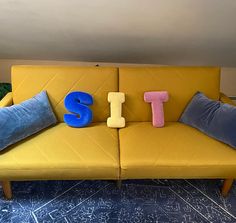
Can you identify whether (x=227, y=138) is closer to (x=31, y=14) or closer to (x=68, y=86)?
(x=68, y=86)

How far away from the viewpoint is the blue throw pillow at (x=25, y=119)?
156cm

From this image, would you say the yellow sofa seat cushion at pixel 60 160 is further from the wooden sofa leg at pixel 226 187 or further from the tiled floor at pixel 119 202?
the wooden sofa leg at pixel 226 187

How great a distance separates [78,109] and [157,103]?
0.62 metres

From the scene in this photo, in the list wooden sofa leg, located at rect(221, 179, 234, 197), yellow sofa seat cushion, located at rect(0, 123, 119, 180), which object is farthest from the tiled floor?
yellow sofa seat cushion, located at rect(0, 123, 119, 180)

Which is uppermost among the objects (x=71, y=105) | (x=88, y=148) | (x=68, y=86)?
(x=68, y=86)

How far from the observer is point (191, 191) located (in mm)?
1793

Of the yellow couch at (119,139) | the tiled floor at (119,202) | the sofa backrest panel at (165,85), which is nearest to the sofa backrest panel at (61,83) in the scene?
the yellow couch at (119,139)

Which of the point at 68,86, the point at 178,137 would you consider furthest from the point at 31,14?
the point at 178,137

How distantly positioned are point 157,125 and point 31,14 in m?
1.21

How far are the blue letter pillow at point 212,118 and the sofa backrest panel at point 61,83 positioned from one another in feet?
2.15

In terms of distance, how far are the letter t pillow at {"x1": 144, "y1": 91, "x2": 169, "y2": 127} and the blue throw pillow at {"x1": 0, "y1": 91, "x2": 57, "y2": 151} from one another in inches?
30.6

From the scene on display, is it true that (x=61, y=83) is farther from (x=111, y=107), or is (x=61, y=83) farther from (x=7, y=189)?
(x=7, y=189)

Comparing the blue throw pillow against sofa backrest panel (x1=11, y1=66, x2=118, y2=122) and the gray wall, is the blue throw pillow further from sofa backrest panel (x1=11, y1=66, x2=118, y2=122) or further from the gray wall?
the gray wall

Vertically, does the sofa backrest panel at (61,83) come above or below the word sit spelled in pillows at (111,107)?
above
